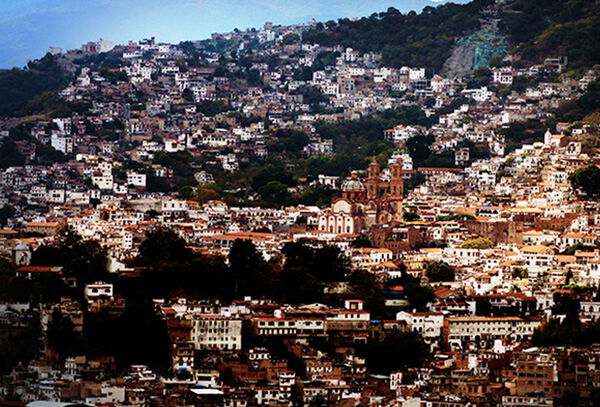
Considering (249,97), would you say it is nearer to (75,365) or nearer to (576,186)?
(576,186)

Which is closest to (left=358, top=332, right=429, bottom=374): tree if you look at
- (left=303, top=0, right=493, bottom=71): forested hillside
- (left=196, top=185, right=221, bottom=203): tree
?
(left=196, top=185, right=221, bottom=203): tree

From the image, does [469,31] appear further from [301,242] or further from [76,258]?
[76,258]

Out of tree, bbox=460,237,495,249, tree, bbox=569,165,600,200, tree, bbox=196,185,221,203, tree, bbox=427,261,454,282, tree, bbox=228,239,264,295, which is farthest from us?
tree, bbox=196,185,221,203

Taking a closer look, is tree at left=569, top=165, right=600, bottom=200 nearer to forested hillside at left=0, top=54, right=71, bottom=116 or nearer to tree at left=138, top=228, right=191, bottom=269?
tree at left=138, top=228, right=191, bottom=269

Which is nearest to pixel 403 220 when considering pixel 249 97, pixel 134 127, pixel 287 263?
pixel 287 263

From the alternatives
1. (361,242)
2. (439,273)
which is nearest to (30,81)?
(361,242)

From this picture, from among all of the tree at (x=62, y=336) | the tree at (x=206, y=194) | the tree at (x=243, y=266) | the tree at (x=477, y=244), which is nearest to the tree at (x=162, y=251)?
the tree at (x=243, y=266)

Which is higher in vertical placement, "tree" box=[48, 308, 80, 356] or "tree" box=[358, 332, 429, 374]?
"tree" box=[48, 308, 80, 356]
